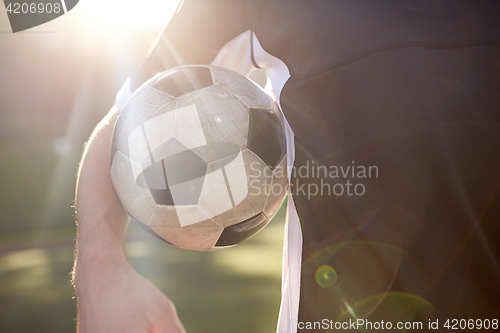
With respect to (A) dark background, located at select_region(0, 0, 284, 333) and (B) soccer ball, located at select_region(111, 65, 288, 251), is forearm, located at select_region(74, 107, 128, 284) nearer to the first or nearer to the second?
(B) soccer ball, located at select_region(111, 65, 288, 251)

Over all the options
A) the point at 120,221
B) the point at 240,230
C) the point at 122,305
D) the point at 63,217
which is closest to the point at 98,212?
the point at 120,221

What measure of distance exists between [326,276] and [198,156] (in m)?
0.51

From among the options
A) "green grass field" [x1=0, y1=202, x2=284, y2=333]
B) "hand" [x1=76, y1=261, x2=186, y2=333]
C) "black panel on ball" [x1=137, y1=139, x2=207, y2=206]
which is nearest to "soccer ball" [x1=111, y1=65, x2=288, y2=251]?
"black panel on ball" [x1=137, y1=139, x2=207, y2=206]

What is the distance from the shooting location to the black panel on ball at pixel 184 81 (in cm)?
104

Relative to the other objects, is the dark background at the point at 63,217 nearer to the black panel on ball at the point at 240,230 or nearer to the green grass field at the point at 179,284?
the green grass field at the point at 179,284

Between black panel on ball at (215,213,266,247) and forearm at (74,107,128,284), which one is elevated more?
forearm at (74,107,128,284)

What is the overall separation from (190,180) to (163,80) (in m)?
0.37

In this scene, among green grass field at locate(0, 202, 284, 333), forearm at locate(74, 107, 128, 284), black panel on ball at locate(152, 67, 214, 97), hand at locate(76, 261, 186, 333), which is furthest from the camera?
green grass field at locate(0, 202, 284, 333)

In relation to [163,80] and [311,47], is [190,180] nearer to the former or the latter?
[163,80]

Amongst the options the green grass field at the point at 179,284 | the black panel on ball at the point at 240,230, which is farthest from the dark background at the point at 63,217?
the black panel on ball at the point at 240,230

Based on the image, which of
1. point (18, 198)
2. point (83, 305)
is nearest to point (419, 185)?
point (83, 305)

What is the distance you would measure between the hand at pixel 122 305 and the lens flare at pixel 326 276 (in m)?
0.38

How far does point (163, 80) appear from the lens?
3.51ft

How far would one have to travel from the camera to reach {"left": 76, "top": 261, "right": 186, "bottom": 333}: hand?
763 mm
